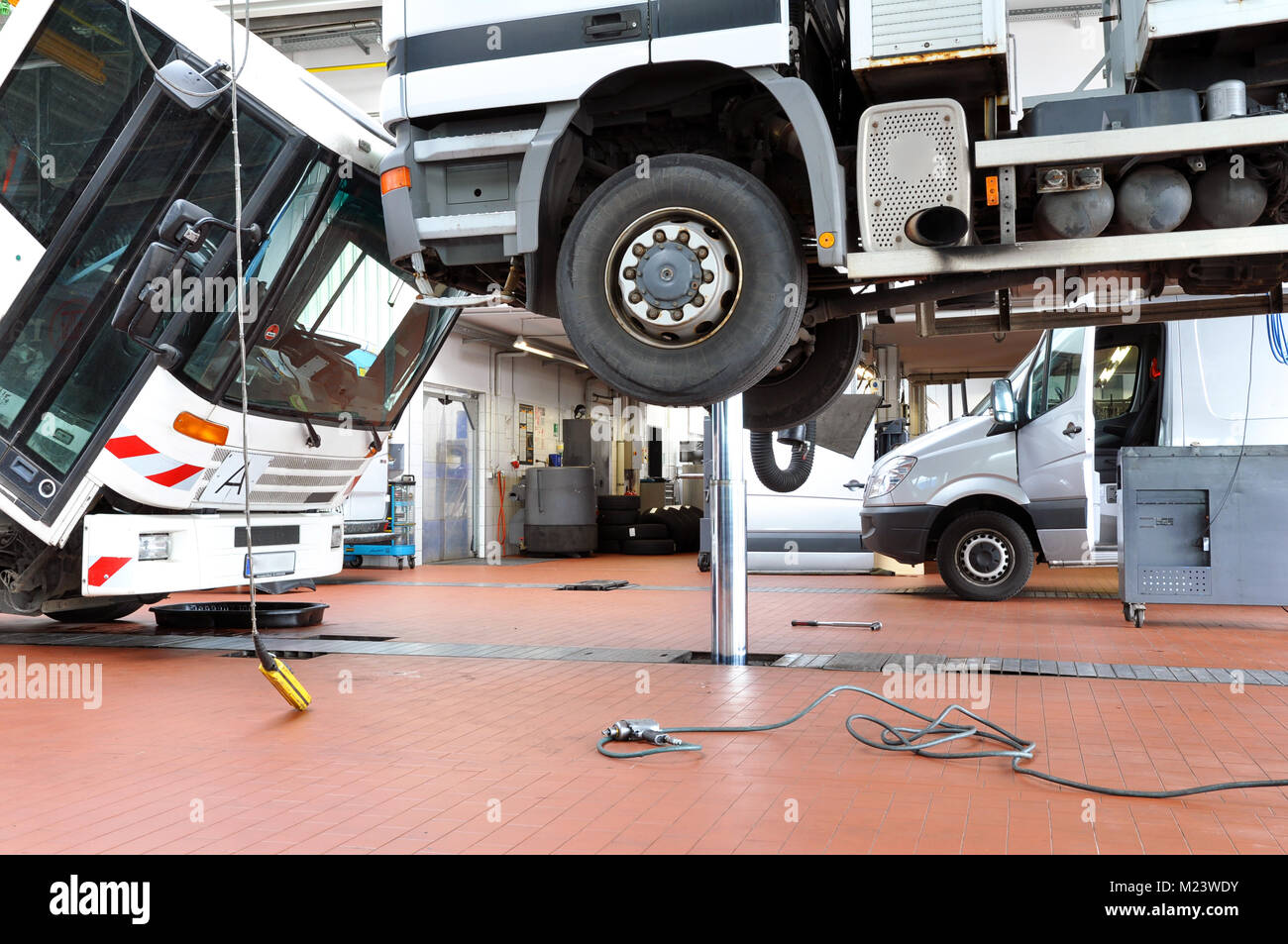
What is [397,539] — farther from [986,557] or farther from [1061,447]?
[1061,447]

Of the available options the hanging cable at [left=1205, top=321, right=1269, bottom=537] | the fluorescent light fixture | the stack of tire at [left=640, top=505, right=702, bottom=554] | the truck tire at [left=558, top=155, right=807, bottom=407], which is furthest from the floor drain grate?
the truck tire at [left=558, top=155, right=807, bottom=407]

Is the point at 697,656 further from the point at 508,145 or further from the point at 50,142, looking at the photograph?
the point at 50,142

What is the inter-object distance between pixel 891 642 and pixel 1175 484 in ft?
8.90

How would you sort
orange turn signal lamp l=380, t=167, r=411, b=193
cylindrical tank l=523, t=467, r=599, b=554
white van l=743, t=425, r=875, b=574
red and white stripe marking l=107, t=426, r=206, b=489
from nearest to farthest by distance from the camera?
orange turn signal lamp l=380, t=167, r=411, b=193 < red and white stripe marking l=107, t=426, r=206, b=489 < white van l=743, t=425, r=875, b=574 < cylindrical tank l=523, t=467, r=599, b=554

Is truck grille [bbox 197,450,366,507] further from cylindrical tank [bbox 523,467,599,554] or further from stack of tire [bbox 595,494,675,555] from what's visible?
stack of tire [bbox 595,494,675,555]

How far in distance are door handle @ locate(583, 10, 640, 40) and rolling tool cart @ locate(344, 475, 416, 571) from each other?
41.1ft

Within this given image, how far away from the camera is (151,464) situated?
6836 mm

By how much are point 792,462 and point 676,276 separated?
3.46 metres

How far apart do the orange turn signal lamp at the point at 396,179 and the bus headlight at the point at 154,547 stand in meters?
3.33

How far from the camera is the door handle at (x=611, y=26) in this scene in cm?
446

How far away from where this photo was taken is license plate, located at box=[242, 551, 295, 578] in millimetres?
7836

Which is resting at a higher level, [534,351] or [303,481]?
[534,351]

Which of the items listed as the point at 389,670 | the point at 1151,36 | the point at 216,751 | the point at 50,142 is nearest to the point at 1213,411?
the point at 1151,36

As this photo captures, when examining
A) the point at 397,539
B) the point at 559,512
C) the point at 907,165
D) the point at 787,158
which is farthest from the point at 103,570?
the point at 559,512
